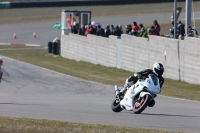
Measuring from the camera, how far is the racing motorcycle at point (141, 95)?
1264cm

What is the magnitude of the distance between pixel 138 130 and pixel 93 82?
13.3 m

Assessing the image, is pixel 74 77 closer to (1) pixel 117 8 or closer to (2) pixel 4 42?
(2) pixel 4 42

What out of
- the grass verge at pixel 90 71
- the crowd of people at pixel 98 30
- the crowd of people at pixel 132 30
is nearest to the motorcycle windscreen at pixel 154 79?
the grass verge at pixel 90 71

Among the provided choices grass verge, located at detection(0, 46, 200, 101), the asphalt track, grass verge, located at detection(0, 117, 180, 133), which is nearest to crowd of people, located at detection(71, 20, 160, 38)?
grass verge, located at detection(0, 46, 200, 101)

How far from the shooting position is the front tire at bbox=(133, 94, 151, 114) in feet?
41.2

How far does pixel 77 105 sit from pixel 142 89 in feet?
8.69

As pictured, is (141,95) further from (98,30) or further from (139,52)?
(98,30)

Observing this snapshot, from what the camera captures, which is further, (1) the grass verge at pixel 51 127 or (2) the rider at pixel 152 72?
(2) the rider at pixel 152 72

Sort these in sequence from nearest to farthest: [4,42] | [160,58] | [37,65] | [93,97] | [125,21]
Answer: [93,97] < [160,58] < [37,65] < [4,42] < [125,21]

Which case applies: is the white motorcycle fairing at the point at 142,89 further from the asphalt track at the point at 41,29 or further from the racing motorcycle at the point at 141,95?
the asphalt track at the point at 41,29

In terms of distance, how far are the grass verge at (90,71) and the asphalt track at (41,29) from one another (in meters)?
8.39

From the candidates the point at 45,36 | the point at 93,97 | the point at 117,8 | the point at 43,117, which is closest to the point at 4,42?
the point at 45,36

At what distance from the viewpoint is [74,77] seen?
25.1 m

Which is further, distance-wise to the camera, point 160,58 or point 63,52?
point 63,52
